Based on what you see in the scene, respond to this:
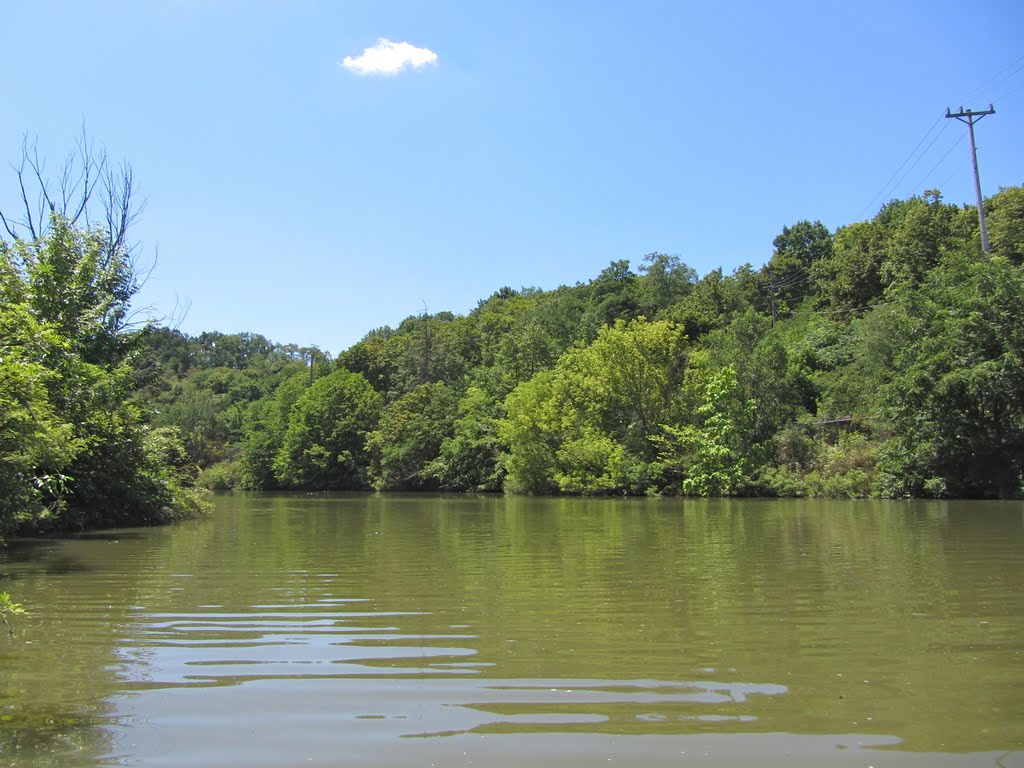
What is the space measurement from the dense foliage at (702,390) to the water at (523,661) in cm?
345

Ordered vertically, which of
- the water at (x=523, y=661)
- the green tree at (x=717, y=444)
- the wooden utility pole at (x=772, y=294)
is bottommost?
the water at (x=523, y=661)

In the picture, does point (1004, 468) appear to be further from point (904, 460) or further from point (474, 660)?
point (474, 660)

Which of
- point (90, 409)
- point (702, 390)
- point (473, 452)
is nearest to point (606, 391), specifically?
point (702, 390)

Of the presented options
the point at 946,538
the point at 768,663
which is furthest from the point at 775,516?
the point at 768,663

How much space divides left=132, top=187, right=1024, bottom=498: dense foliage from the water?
11.3 feet

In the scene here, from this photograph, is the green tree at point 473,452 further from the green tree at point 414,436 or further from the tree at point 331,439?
the tree at point 331,439

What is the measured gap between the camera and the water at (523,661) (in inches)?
191

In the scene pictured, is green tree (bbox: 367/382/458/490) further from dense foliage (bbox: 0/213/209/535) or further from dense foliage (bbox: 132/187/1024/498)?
dense foliage (bbox: 0/213/209/535)

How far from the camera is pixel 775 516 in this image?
26.6 meters

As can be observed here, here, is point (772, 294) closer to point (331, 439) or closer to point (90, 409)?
point (331, 439)

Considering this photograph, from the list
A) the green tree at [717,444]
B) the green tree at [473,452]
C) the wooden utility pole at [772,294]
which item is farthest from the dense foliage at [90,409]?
the wooden utility pole at [772,294]

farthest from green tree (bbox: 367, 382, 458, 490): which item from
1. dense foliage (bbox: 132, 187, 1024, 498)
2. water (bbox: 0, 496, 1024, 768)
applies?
water (bbox: 0, 496, 1024, 768)

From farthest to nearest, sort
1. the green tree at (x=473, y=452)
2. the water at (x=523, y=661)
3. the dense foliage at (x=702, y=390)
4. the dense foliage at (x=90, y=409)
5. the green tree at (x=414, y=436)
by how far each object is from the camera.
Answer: the green tree at (x=414, y=436) → the green tree at (x=473, y=452) → the dense foliage at (x=702, y=390) → the dense foliage at (x=90, y=409) → the water at (x=523, y=661)

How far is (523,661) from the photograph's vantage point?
6.88 metres
